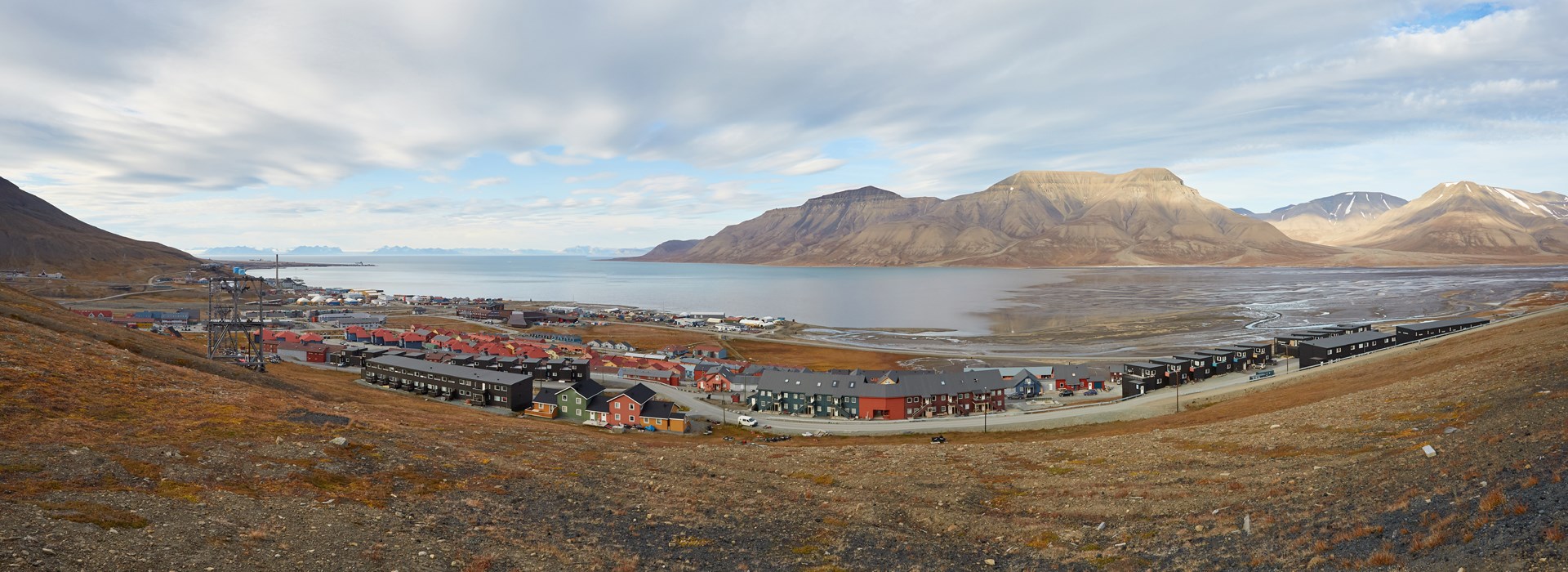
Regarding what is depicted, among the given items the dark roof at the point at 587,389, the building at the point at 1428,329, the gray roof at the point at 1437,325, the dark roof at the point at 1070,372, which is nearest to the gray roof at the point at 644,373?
the dark roof at the point at 587,389

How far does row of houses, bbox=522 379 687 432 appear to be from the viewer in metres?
50.0

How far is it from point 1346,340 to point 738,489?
75.8m

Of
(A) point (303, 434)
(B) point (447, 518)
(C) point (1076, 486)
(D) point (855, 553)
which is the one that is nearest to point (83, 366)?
(A) point (303, 434)

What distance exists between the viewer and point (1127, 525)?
763 inches

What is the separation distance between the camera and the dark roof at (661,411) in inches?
1966

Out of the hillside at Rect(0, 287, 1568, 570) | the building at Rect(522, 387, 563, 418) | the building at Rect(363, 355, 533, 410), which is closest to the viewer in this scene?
the hillside at Rect(0, 287, 1568, 570)

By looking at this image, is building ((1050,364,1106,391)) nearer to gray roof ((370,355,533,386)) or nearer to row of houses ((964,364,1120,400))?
row of houses ((964,364,1120,400))

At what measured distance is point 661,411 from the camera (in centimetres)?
5009

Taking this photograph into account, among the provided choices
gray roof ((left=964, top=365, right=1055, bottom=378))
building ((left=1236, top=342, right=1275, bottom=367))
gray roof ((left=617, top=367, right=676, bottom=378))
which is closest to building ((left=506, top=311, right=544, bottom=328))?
gray roof ((left=617, top=367, right=676, bottom=378))

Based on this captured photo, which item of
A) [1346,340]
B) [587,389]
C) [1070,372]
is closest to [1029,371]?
[1070,372]

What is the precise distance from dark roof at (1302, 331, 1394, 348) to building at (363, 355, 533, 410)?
78254mm

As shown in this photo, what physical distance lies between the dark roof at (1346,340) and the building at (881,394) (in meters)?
37.3

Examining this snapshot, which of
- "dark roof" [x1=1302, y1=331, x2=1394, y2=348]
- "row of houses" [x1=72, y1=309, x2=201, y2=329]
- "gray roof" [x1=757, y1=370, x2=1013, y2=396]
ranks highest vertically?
"row of houses" [x1=72, y1=309, x2=201, y2=329]

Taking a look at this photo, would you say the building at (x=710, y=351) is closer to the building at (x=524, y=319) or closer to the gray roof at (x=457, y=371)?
the gray roof at (x=457, y=371)
